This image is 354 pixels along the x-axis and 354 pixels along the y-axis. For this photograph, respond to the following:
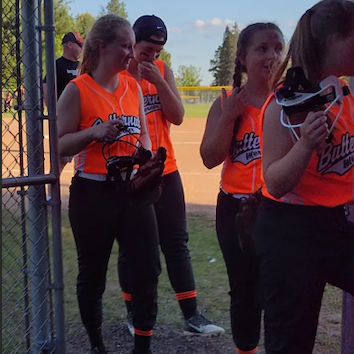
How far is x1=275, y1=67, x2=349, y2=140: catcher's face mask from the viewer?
183cm

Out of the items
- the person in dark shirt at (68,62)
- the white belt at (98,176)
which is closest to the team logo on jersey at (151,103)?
the white belt at (98,176)

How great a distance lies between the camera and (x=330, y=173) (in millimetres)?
1960

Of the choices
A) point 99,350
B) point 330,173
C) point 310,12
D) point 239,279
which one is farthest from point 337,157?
point 99,350

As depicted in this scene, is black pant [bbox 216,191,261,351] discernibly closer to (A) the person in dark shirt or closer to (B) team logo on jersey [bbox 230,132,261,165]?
(B) team logo on jersey [bbox 230,132,261,165]

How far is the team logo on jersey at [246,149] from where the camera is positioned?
2673mm

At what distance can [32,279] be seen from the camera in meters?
2.91

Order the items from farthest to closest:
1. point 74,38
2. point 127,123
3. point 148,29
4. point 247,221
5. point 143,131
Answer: point 74,38, point 148,29, point 143,131, point 127,123, point 247,221

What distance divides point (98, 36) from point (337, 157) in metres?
1.66

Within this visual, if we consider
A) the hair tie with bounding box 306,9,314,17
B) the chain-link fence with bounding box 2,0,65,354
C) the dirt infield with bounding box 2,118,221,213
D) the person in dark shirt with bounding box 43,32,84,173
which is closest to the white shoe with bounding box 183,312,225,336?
the chain-link fence with bounding box 2,0,65,354

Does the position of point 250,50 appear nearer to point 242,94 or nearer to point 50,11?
point 242,94

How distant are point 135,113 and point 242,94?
718 millimetres

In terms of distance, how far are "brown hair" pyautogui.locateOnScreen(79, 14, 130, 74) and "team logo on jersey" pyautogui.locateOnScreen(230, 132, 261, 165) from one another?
0.94 m

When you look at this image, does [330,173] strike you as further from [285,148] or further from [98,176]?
[98,176]

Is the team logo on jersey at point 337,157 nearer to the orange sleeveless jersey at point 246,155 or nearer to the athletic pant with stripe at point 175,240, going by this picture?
the orange sleeveless jersey at point 246,155
